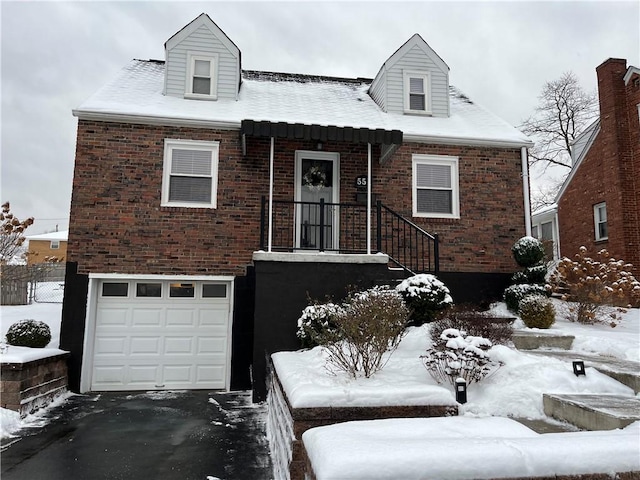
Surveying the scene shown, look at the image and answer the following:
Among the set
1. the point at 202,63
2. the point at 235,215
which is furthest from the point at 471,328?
the point at 202,63

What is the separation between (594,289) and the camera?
29.5 ft

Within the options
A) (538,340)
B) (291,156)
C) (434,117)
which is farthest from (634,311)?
(291,156)

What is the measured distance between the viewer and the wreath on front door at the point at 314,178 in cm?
974

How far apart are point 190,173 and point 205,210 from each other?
2.83 ft

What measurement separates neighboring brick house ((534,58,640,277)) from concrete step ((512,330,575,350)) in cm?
772

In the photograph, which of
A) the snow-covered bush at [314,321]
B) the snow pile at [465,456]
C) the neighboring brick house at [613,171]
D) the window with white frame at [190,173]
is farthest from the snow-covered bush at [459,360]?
the neighboring brick house at [613,171]

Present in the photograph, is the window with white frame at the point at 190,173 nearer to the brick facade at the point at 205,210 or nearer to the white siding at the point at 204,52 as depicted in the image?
the brick facade at the point at 205,210

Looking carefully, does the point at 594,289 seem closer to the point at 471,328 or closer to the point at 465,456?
the point at 471,328

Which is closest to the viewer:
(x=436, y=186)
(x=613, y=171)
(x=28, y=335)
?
(x=28, y=335)

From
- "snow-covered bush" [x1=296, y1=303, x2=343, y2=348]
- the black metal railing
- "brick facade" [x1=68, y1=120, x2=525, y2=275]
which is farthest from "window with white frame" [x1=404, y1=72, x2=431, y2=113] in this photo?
"snow-covered bush" [x1=296, y1=303, x2=343, y2=348]

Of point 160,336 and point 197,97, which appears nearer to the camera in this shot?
point 160,336

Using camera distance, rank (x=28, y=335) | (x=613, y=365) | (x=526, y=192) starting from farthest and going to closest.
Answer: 1. (x=526, y=192)
2. (x=28, y=335)
3. (x=613, y=365)

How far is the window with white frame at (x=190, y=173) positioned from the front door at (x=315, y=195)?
1778mm

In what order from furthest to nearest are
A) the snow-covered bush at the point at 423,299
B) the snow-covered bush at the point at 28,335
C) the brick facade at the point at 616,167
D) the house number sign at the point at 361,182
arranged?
1. the brick facade at the point at 616,167
2. the house number sign at the point at 361,182
3. the snow-covered bush at the point at 28,335
4. the snow-covered bush at the point at 423,299
